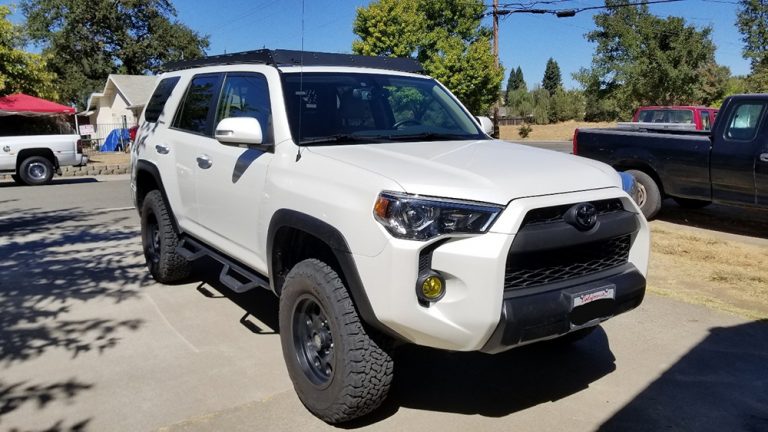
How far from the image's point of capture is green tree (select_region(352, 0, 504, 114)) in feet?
107

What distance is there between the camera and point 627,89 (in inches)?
1460

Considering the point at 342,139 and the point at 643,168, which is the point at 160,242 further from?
the point at 643,168

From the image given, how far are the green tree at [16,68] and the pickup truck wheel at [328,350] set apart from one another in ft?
68.6

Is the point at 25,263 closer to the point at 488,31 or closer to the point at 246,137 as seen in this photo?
the point at 246,137

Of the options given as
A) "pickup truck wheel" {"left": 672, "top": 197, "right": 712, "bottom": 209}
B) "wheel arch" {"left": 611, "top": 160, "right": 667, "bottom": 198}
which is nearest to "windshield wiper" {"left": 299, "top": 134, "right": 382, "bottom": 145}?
"wheel arch" {"left": 611, "top": 160, "right": 667, "bottom": 198}

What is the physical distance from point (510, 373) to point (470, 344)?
1.33 meters

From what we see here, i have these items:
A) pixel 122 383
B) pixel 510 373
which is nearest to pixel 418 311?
pixel 510 373

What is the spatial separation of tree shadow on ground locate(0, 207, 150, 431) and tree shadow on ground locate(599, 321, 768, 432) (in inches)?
123

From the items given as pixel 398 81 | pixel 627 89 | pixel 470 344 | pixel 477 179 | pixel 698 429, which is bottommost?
pixel 698 429

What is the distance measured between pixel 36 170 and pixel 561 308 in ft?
51.7

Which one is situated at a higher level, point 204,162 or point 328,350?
point 204,162

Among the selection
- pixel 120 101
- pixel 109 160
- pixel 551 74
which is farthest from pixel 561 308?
pixel 551 74

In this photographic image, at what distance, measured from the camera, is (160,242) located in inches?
228

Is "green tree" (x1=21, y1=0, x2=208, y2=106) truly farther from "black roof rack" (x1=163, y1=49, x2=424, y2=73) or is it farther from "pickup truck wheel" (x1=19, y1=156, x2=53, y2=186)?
"black roof rack" (x1=163, y1=49, x2=424, y2=73)
